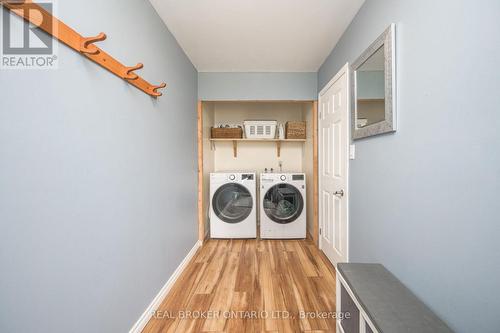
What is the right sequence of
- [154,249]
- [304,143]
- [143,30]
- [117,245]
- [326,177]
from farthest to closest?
[304,143]
[326,177]
[154,249]
[143,30]
[117,245]

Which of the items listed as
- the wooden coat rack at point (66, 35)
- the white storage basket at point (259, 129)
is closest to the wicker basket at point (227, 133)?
the white storage basket at point (259, 129)

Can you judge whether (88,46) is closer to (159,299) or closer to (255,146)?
Answer: (159,299)

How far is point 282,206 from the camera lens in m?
3.07

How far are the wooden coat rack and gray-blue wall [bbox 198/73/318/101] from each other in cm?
173

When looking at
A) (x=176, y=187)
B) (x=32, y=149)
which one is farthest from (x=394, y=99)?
(x=176, y=187)

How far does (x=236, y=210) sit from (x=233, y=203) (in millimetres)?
108

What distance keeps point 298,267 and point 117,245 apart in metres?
Answer: 1.77

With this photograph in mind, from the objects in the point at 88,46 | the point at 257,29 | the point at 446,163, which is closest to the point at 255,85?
the point at 257,29

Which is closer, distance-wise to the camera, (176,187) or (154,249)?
(154,249)

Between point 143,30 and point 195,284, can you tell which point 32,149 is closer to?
point 143,30

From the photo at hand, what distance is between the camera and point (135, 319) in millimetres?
1409

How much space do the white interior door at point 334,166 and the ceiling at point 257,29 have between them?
1.32 ft

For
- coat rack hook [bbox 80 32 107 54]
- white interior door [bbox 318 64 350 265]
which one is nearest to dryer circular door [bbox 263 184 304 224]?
white interior door [bbox 318 64 350 265]

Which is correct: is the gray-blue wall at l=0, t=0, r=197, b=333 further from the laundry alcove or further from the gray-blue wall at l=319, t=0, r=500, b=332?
the laundry alcove
